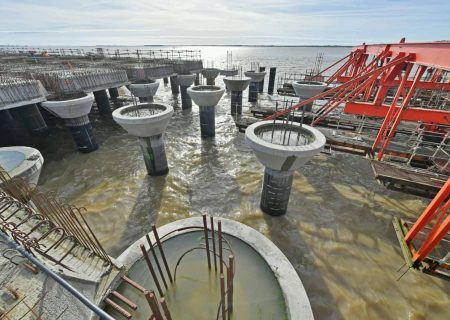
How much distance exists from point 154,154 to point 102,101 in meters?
16.4

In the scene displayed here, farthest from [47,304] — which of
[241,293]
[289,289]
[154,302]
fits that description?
[289,289]

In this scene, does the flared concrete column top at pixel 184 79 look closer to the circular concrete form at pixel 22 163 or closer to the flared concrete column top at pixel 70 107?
Answer: the flared concrete column top at pixel 70 107

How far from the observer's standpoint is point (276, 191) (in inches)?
334

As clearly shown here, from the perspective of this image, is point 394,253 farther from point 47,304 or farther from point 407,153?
point 47,304

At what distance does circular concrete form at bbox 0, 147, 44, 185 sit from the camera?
7262 millimetres

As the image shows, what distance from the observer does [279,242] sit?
8031 millimetres

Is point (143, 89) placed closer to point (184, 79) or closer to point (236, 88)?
point (184, 79)

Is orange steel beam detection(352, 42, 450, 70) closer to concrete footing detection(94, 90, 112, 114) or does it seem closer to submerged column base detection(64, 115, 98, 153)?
submerged column base detection(64, 115, 98, 153)

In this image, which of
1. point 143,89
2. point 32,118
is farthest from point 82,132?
point 143,89

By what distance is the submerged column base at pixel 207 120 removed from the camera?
16.1 m

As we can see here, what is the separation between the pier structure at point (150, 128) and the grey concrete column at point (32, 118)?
11742mm

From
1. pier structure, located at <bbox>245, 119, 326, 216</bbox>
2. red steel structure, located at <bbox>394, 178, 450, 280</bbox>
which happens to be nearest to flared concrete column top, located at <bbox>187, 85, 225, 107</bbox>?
pier structure, located at <bbox>245, 119, 326, 216</bbox>

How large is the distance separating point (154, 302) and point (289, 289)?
357 centimetres

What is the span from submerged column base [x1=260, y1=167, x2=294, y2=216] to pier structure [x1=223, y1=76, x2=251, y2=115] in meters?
14.9
